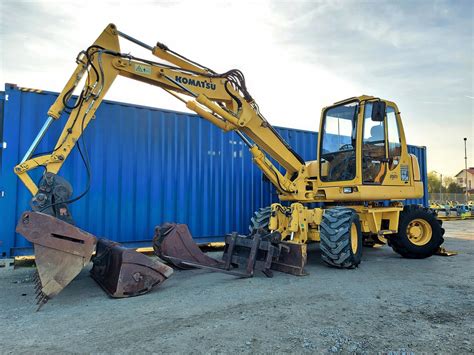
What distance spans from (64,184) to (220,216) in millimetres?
4176

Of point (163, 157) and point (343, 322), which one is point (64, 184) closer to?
point (163, 157)

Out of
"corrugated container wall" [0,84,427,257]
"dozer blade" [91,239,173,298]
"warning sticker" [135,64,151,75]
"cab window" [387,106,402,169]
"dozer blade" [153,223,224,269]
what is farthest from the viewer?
"cab window" [387,106,402,169]

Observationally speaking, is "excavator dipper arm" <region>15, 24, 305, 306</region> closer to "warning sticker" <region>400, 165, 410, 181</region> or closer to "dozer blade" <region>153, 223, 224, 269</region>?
"dozer blade" <region>153, 223, 224, 269</region>

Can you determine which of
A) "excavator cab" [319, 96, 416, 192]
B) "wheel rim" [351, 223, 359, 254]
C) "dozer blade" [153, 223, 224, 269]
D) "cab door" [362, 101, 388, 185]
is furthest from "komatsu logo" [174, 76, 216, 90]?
"wheel rim" [351, 223, 359, 254]

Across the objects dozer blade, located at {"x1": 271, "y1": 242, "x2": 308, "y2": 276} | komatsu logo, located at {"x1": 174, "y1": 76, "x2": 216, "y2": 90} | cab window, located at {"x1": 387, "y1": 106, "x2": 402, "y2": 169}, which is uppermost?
komatsu logo, located at {"x1": 174, "y1": 76, "x2": 216, "y2": 90}

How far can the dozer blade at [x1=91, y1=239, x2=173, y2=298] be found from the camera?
4.48 m

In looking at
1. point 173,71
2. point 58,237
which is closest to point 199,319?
point 58,237

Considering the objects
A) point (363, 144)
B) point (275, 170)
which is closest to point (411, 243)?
point (363, 144)

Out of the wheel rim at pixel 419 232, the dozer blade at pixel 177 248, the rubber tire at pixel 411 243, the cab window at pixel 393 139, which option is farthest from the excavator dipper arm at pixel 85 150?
the wheel rim at pixel 419 232

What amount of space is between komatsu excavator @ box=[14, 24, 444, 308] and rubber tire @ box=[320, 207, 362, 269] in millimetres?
17

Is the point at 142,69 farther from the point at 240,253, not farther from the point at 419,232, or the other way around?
the point at 419,232

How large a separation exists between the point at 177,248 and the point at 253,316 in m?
2.53

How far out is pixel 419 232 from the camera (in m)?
8.01

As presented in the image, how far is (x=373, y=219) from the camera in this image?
Answer: 23.7 ft
